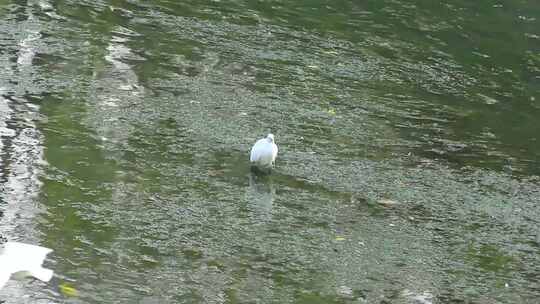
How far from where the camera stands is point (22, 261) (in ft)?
18.6

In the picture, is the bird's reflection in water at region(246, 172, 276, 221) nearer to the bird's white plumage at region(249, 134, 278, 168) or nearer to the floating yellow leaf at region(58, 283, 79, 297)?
the bird's white plumage at region(249, 134, 278, 168)

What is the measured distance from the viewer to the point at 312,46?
12.3 m

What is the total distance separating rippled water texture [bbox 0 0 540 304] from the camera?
6.11 meters

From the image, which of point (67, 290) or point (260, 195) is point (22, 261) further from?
point (260, 195)

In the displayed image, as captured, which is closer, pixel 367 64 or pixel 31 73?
pixel 31 73

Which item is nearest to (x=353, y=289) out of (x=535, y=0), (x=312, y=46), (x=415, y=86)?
(x=415, y=86)

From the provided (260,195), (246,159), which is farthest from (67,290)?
(246,159)

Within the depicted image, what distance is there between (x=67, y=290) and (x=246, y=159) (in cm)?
274

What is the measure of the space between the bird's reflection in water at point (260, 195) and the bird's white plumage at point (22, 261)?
1.59 meters

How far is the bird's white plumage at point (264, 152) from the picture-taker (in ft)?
24.7

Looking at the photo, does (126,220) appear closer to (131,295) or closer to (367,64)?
(131,295)

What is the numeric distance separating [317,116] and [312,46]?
9.64ft

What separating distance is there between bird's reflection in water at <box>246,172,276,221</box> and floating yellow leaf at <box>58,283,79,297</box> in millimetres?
1717

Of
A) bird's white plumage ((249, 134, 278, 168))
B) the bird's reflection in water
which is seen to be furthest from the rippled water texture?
bird's white plumage ((249, 134, 278, 168))
